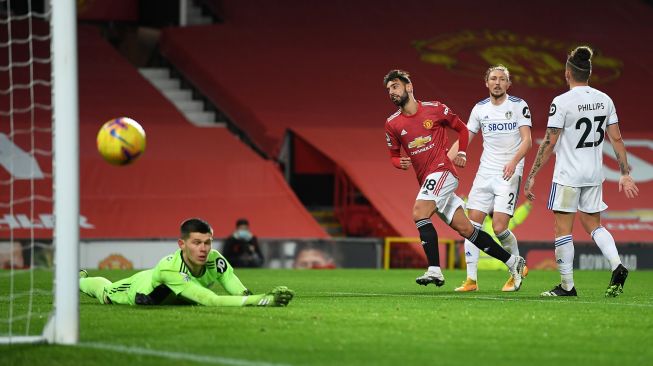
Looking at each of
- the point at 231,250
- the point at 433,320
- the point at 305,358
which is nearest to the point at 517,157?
the point at 433,320

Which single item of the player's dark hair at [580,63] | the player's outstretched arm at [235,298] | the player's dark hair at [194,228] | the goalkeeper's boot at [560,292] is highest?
the player's dark hair at [580,63]

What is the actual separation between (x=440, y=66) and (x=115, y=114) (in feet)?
21.0

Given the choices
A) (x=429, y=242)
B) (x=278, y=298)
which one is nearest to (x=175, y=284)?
(x=278, y=298)

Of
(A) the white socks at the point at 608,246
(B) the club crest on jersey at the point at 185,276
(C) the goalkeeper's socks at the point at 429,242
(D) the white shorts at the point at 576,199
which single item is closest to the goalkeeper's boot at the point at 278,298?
(B) the club crest on jersey at the point at 185,276

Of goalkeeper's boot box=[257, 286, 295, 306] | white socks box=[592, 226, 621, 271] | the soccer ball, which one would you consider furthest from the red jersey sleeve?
goalkeeper's boot box=[257, 286, 295, 306]

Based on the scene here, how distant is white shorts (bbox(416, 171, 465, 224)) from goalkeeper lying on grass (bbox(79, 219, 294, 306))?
2460mm

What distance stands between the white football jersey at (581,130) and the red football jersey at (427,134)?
1.12 metres

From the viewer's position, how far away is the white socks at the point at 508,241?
37.0ft

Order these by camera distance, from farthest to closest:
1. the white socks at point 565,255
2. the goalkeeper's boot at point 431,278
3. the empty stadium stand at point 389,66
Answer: the empty stadium stand at point 389,66 → the goalkeeper's boot at point 431,278 → the white socks at point 565,255

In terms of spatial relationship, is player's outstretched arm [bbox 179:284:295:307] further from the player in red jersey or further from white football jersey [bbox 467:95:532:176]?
white football jersey [bbox 467:95:532:176]

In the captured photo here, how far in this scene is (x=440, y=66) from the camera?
2280 centimetres

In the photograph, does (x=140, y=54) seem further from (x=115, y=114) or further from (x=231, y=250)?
(x=231, y=250)

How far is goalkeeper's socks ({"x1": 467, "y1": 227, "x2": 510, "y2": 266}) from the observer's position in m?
10.4

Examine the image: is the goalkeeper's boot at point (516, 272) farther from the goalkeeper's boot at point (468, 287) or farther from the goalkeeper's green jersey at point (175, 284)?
the goalkeeper's green jersey at point (175, 284)
